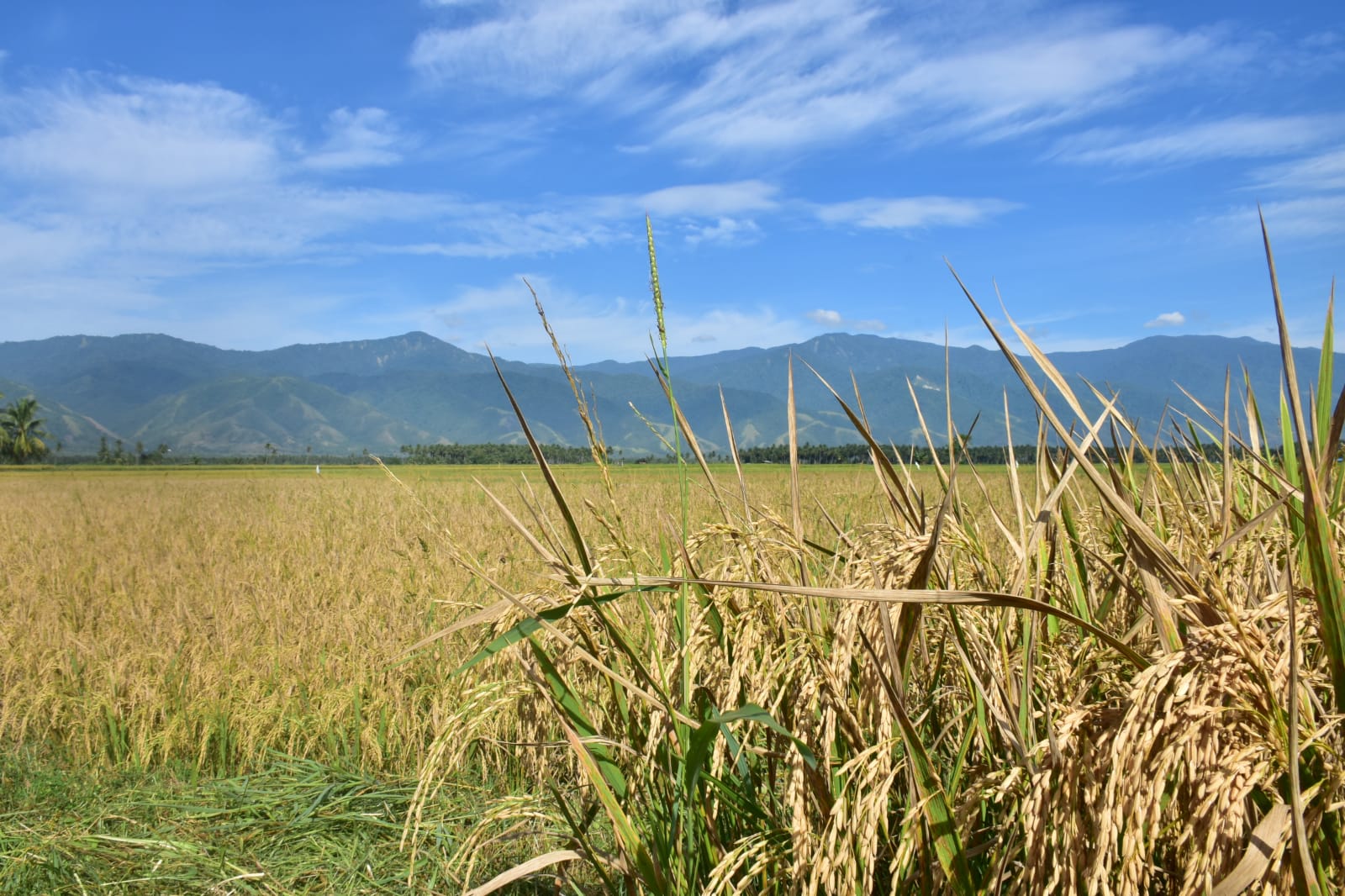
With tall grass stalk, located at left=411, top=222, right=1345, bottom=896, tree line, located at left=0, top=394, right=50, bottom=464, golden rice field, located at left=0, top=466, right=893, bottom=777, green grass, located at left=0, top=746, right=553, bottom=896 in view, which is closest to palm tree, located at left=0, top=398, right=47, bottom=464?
tree line, located at left=0, top=394, right=50, bottom=464

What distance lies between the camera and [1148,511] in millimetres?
2666

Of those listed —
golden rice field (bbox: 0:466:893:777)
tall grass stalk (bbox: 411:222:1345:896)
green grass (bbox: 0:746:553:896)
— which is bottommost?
green grass (bbox: 0:746:553:896)

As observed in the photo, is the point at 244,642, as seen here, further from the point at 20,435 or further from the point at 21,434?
the point at 20,435

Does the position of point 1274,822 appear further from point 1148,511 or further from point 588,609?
point 1148,511

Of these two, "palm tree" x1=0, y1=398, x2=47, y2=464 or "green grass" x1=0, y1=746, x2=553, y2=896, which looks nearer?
"green grass" x1=0, y1=746, x2=553, y2=896

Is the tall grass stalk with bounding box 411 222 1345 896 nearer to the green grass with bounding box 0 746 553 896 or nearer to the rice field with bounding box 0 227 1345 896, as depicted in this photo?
the rice field with bounding box 0 227 1345 896

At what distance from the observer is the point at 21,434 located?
107938 mm

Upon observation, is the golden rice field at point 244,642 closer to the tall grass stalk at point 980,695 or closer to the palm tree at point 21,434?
the tall grass stalk at point 980,695

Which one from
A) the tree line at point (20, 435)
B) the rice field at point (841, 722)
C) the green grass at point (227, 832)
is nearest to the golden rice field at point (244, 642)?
the rice field at point (841, 722)

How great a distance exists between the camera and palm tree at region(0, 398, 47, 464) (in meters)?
107

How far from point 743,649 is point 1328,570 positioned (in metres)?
0.96

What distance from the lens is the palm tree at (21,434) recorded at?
10656 centimetres

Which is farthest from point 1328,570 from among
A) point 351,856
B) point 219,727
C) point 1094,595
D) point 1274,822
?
point 219,727

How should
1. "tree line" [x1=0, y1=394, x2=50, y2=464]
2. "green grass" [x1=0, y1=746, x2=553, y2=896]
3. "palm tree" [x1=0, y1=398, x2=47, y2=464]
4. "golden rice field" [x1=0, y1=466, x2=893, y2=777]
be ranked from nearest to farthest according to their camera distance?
"green grass" [x1=0, y1=746, x2=553, y2=896] < "golden rice field" [x1=0, y1=466, x2=893, y2=777] < "tree line" [x1=0, y1=394, x2=50, y2=464] < "palm tree" [x1=0, y1=398, x2=47, y2=464]
